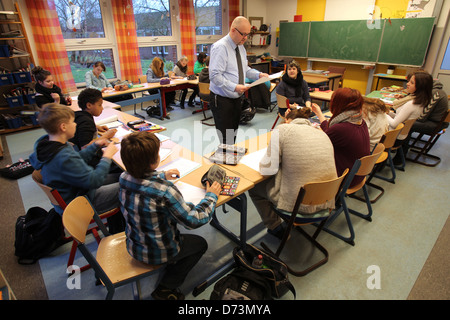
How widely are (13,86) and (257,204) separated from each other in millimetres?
5132

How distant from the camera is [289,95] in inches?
155

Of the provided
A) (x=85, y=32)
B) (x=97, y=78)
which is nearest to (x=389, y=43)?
(x=97, y=78)

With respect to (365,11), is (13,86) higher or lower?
lower

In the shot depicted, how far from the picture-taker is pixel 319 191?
5.29 ft

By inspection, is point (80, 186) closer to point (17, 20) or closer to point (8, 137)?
point (8, 137)

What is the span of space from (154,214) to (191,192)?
0.39 m

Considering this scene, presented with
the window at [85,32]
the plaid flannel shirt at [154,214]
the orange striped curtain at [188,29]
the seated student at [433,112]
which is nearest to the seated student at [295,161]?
the plaid flannel shirt at [154,214]

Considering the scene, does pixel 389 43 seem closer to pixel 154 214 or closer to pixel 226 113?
pixel 226 113

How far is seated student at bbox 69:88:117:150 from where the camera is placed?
2164 mm

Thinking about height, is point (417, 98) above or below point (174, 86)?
above

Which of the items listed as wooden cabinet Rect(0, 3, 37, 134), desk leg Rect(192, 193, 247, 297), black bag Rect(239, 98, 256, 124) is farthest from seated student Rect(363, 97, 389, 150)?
wooden cabinet Rect(0, 3, 37, 134)

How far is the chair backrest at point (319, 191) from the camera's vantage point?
1.57 meters
